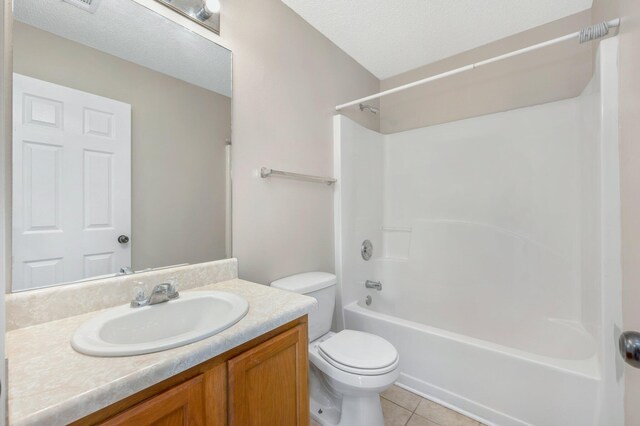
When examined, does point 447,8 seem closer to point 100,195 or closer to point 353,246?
point 353,246

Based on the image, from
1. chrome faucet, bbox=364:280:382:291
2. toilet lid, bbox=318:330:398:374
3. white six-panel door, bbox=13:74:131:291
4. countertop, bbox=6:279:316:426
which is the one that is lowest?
toilet lid, bbox=318:330:398:374

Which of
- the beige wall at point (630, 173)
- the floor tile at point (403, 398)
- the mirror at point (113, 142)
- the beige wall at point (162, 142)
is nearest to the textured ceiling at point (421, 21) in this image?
the beige wall at point (630, 173)

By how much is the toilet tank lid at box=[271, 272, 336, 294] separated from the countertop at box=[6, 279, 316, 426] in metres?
0.59

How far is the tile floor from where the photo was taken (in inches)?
59.5

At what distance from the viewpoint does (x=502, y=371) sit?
1430 millimetres

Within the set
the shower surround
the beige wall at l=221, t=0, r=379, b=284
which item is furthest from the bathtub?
the beige wall at l=221, t=0, r=379, b=284

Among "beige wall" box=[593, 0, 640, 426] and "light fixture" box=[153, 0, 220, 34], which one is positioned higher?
"light fixture" box=[153, 0, 220, 34]

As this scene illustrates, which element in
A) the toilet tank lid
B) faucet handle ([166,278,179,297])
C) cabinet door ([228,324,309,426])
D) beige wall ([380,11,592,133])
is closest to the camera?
cabinet door ([228,324,309,426])

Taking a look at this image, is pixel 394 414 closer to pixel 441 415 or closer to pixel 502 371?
pixel 441 415

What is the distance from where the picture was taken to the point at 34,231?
86cm

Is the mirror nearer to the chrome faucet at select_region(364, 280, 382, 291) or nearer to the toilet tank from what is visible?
the toilet tank

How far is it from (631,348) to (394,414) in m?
1.35

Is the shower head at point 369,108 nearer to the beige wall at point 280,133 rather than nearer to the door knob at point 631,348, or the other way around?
the beige wall at point 280,133

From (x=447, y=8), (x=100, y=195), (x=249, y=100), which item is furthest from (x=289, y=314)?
(x=447, y=8)
